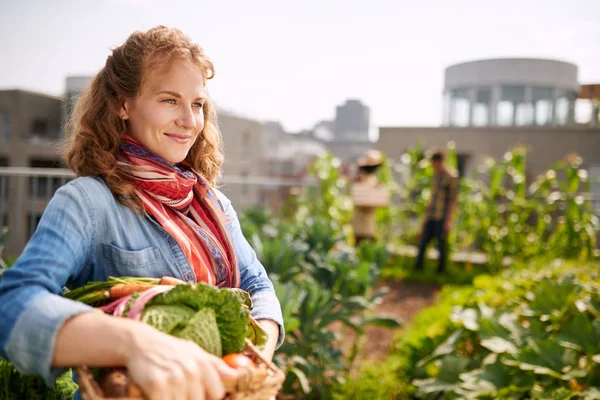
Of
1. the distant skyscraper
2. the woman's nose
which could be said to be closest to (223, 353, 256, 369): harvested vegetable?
the woman's nose

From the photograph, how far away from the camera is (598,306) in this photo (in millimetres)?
2260

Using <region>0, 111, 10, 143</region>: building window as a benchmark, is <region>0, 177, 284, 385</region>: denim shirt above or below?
below

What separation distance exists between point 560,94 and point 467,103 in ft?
10.2

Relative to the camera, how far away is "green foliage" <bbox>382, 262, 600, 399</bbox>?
1.97 metres

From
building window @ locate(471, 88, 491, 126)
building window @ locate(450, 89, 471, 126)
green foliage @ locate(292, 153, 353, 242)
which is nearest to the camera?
green foliage @ locate(292, 153, 353, 242)

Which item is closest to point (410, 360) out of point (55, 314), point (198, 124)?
point (198, 124)

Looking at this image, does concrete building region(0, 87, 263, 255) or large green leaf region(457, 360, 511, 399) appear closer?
large green leaf region(457, 360, 511, 399)

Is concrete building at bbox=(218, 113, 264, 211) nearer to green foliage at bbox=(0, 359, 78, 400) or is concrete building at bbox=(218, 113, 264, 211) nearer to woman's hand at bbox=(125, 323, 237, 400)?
green foliage at bbox=(0, 359, 78, 400)

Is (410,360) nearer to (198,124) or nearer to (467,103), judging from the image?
(198,124)

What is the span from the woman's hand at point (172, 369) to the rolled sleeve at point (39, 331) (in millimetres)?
122

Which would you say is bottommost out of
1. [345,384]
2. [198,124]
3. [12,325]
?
[345,384]

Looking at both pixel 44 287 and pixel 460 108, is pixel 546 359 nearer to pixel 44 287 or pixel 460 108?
pixel 44 287

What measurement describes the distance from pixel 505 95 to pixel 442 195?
12444mm

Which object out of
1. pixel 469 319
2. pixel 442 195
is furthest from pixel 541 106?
pixel 469 319
